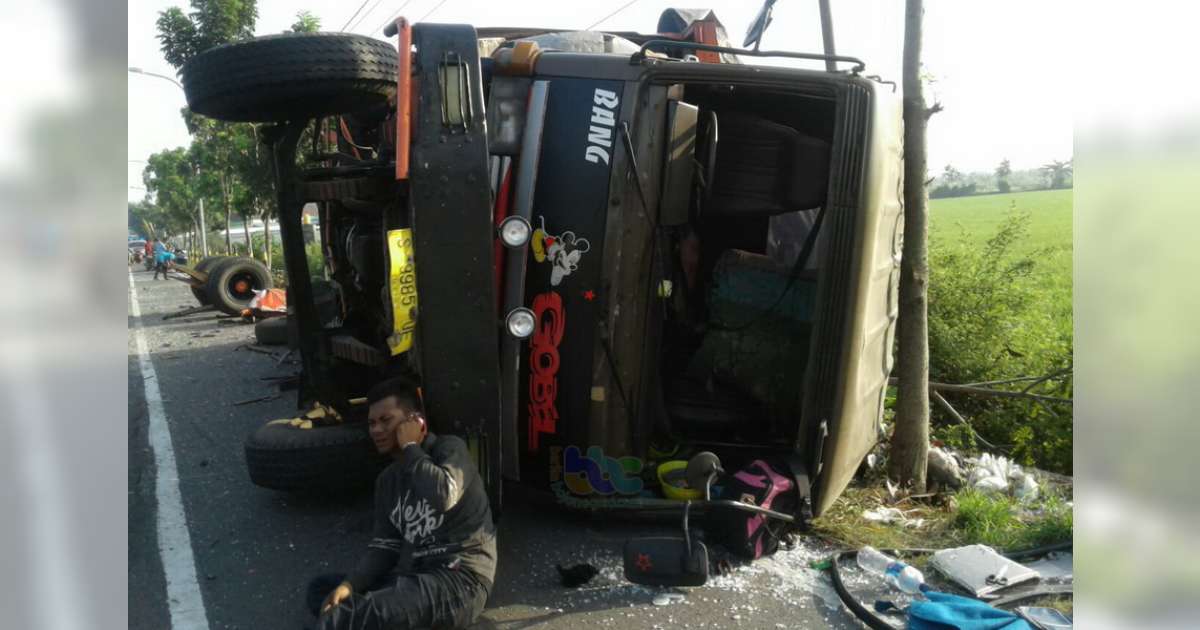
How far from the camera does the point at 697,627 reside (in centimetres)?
335

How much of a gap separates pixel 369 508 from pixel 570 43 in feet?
9.81

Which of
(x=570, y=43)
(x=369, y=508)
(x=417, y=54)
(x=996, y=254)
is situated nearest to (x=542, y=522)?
(x=369, y=508)

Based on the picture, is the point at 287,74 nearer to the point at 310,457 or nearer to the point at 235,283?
the point at 310,457

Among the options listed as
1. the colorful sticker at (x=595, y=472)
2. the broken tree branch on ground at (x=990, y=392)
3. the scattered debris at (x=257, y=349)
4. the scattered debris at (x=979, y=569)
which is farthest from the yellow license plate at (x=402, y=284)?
the scattered debris at (x=257, y=349)

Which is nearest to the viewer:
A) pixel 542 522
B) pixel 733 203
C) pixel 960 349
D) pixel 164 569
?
pixel 164 569

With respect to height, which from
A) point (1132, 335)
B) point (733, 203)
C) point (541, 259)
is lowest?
point (1132, 335)

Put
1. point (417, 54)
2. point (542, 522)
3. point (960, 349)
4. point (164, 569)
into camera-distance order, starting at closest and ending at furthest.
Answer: point (417, 54) < point (164, 569) < point (542, 522) < point (960, 349)

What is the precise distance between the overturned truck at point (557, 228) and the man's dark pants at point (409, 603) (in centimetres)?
74

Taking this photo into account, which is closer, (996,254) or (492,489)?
(492,489)

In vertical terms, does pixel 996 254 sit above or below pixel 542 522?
above

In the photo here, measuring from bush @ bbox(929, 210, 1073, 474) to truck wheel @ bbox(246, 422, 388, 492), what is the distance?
14.0ft

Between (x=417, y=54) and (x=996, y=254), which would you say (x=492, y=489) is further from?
(x=996, y=254)

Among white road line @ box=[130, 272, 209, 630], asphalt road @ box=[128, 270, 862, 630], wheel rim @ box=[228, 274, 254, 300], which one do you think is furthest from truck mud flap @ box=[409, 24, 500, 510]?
wheel rim @ box=[228, 274, 254, 300]

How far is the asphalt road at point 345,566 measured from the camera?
11.2ft
